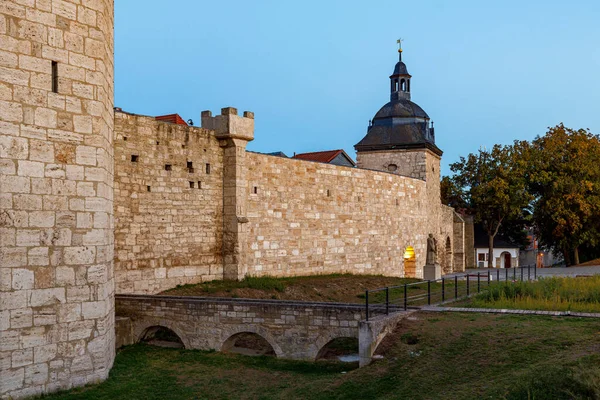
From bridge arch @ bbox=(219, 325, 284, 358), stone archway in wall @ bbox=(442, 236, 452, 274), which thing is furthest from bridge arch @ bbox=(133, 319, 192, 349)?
stone archway in wall @ bbox=(442, 236, 452, 274)

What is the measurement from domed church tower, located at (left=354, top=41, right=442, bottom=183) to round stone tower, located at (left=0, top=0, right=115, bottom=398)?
2642cm

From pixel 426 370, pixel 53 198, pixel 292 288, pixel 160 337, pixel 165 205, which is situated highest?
pixel 165 205

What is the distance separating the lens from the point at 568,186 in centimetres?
3825

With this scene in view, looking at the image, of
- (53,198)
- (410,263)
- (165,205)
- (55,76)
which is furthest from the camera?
(410,263)

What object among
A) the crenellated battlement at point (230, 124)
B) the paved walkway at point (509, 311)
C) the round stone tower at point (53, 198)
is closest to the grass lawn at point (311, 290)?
the paved walkway at point (509, 311)

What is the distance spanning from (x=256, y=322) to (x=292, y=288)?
23.9 ft

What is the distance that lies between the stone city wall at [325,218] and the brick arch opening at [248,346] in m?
5.65

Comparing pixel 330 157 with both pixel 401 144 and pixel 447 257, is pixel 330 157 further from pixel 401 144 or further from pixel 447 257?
pixel 447 257

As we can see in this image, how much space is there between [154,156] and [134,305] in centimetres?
507

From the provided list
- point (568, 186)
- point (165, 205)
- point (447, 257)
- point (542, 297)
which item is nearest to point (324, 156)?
point (447, 257)

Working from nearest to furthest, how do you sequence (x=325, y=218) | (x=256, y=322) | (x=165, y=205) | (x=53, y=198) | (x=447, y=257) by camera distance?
(x=53, y=198)
(x=256, y=322)
(x=165, y=205)
(x=325, y=218)
(x=447, y=257)

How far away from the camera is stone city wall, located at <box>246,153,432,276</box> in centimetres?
2245

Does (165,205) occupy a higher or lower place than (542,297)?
higher

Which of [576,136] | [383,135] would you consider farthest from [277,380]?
[576,136]
